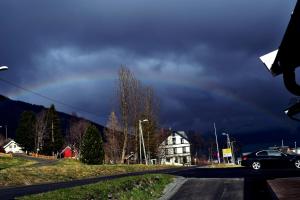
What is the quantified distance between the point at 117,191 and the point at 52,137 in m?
97.6

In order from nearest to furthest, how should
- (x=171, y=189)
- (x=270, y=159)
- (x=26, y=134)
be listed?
(x=171, y=189) < (x=270, y=159) < (x=26, y=134)

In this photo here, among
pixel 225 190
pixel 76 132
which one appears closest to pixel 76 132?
pixel 76 132

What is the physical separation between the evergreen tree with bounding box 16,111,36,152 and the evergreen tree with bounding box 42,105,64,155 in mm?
3849

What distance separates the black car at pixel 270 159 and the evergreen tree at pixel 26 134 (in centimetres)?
8101

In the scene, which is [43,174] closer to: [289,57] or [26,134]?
[289,57]

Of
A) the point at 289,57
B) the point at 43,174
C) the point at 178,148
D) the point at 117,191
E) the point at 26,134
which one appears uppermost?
the point at 26,134

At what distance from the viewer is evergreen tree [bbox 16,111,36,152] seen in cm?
10700

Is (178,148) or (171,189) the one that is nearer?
(171,189)

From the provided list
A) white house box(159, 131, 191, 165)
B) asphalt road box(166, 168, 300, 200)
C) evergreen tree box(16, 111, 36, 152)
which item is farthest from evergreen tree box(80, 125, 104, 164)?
white house box(159, 131, 191, 165)

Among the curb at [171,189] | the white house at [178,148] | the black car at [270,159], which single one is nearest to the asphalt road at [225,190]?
the curb at [171,189]

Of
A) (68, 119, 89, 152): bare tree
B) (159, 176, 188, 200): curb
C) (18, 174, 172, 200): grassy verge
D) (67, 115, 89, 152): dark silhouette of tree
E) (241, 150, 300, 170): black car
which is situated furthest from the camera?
(68, 119, 89, 152): bare tree

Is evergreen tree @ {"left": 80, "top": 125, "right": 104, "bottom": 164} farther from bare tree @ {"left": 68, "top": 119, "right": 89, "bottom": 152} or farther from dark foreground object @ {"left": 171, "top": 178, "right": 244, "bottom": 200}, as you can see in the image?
bare tree @ {"left": 68, "top": 119, "right": 89, "bottom": 152}

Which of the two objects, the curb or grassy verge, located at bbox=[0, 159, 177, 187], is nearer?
the curb

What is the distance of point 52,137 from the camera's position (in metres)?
111
